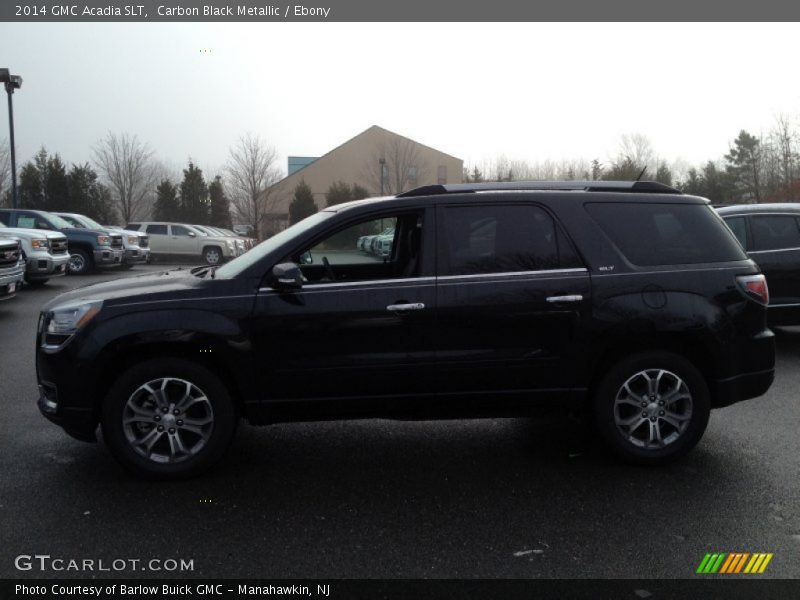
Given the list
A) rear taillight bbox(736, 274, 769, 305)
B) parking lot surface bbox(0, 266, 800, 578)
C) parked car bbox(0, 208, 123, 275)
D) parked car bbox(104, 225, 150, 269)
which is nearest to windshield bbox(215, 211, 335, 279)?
parking lot surface bbox(0, 266, 800, 578)

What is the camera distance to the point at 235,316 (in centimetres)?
433

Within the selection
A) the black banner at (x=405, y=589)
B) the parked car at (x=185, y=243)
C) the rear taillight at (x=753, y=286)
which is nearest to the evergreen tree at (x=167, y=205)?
the parked car at (x=185, y=243)

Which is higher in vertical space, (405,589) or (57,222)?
(57,222)

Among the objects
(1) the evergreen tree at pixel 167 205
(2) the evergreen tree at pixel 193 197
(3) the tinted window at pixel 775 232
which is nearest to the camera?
(3) the tinted window at pixel 775 232

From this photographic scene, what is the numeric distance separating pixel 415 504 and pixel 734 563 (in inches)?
66.5

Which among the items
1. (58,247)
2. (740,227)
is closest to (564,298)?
(740,227)

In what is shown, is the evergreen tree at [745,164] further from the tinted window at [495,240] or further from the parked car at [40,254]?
the tinted window at [495,240]

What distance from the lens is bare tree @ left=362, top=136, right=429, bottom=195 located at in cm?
4562

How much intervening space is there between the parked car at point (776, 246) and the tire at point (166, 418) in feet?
22.6

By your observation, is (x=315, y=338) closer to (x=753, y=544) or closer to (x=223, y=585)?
(x=223, y=585)

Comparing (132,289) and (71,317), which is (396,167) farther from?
(71,317)

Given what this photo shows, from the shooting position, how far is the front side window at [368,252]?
467cm

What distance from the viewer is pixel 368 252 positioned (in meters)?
5.45

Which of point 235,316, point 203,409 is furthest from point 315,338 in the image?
point 203,409
